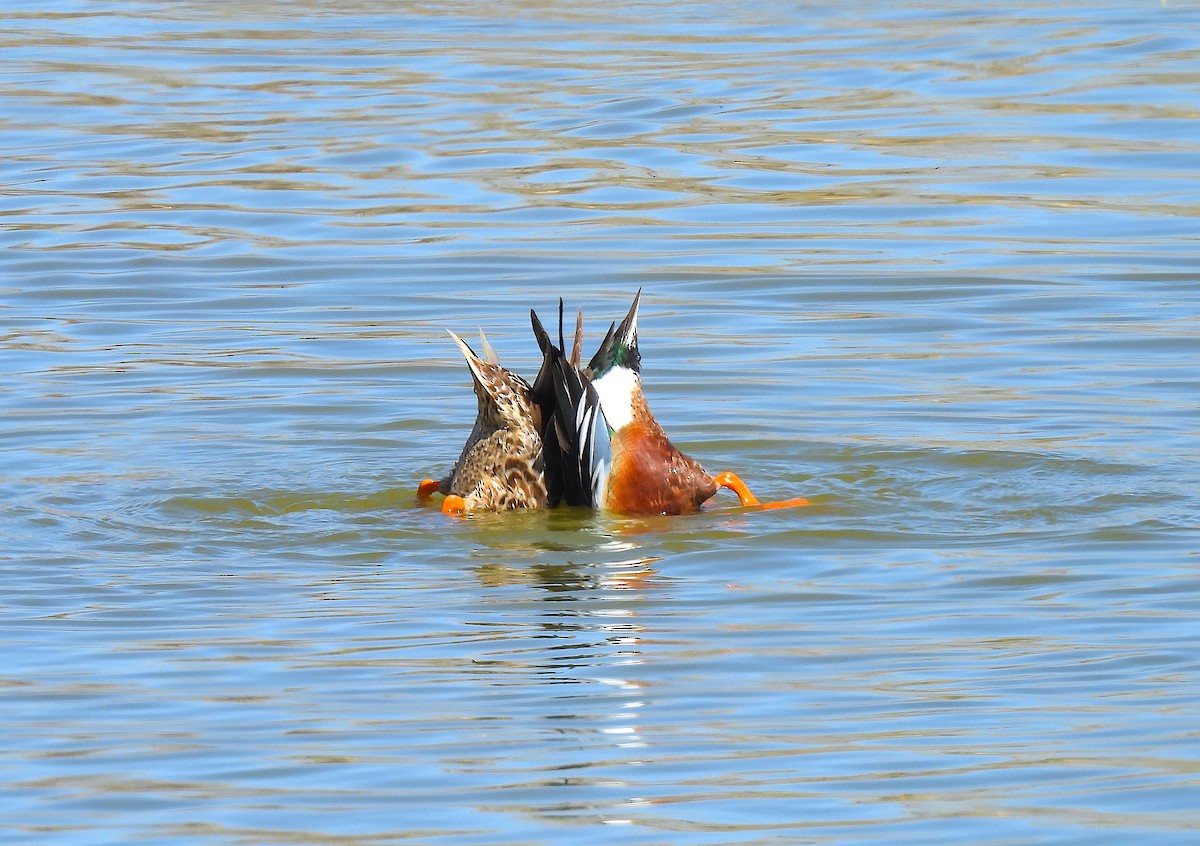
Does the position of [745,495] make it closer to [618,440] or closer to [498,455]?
[618,440]

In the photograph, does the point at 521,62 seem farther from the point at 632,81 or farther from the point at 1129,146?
the point at 1129,146

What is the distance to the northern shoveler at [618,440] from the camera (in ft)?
26.3

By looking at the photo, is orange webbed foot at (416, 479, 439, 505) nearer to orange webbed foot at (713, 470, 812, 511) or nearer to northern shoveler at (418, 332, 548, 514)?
northern shoveler at (418, 332, 548, 514)

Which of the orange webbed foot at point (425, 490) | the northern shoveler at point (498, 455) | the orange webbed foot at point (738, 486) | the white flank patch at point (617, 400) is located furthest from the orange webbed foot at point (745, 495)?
the orange webbed foot at point (425, 490)

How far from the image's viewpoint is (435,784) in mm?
5211

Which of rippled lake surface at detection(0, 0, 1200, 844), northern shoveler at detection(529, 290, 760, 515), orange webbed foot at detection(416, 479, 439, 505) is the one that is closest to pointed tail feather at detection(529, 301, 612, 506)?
northern shoveler at detection(529, 290, 760, 515)

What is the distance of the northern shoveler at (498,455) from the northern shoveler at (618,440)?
0.13 meters

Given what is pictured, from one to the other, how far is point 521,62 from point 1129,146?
5204 mm

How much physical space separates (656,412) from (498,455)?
1.64 metres

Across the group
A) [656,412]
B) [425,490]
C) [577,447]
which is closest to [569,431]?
[577,447]

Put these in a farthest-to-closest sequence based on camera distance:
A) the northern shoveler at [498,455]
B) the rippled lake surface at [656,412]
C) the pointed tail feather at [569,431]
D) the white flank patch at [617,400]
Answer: the northern shoveler at [498,455] → the white flank patch at [617,400] → the pointed tail feather at [569,431] → the rippled lake surface at [656,412]

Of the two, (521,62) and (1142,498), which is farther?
(521,62)

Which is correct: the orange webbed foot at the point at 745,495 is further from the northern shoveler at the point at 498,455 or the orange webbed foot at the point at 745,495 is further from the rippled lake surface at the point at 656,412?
the northern shoveler at the point at 498,455

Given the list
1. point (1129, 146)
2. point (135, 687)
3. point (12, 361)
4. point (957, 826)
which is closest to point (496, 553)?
point (135, 687)
